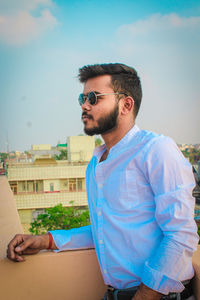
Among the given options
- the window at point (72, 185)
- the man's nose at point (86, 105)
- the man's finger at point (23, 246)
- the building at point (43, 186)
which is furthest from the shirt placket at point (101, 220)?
the window at point (72, 185)

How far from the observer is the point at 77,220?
9.09m

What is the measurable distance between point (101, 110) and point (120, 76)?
0.19 m

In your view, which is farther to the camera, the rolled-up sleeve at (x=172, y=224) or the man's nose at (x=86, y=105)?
the man's nose at (x=86, y=105)

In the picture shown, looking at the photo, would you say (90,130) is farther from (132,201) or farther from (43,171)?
(43,171)

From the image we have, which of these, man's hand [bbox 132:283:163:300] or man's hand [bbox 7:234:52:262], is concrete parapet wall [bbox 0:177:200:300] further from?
man's hand [bbox 132:283:163:300]

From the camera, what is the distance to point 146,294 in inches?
36.7

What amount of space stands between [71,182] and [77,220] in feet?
59.7

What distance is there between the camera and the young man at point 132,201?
3.02 ft

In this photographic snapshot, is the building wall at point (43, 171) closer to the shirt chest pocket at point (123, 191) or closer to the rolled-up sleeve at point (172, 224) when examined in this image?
the shirt chest pocket at point (123, 191)

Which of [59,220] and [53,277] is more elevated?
[53,277]

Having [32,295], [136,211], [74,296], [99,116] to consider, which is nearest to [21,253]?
[32,295]

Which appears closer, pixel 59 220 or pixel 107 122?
pixel 107 122

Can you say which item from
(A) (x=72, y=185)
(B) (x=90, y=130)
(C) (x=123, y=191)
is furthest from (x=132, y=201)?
(A) (x=72, y=185)

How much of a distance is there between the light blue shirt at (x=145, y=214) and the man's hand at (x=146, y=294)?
0.09 ft
